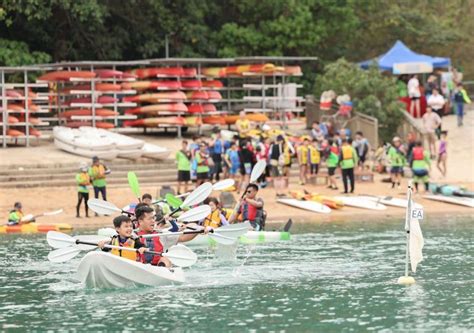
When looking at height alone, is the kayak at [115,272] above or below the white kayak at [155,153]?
below

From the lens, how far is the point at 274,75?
43.0 m

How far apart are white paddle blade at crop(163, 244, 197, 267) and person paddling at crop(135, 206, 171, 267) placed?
0.14m

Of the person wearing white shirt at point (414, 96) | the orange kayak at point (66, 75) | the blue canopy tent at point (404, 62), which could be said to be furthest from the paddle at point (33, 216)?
the blue canopy tent at point (404, 62)

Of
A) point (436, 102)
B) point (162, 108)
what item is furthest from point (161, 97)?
point (436, 102)

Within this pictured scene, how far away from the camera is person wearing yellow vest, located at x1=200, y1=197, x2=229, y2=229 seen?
24.5m

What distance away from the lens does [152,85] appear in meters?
41.5

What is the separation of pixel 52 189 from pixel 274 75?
410 inches

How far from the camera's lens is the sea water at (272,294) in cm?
1733

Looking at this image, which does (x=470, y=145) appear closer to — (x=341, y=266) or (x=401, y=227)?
(x=401, y=227)

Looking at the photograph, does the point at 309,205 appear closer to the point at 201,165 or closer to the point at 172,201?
the point at 201,165

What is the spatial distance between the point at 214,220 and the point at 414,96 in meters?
20.8

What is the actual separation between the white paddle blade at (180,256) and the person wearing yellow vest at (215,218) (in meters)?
3.70

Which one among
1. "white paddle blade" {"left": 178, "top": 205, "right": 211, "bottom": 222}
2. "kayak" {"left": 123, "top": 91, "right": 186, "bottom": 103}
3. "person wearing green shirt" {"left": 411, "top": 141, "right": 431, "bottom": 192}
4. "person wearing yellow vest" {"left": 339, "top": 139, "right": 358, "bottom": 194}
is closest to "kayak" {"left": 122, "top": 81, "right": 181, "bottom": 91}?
"kayak" {"left": 123, "top": 91, "right": 186, "bottom": 103}

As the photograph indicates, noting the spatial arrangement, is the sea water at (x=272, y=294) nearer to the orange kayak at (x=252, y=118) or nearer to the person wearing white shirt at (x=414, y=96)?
the orange kayak at (x=252, y=118)
